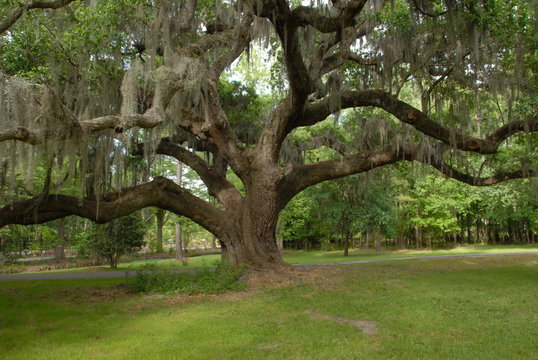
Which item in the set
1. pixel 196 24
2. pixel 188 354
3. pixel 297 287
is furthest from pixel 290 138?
pixel 188 354

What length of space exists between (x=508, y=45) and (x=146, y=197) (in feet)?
32.6

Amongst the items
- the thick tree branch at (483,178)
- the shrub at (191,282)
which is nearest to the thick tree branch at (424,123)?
the thick tree branch at (483,178)

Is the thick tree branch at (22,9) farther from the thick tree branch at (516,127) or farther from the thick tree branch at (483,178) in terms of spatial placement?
the thick tree branch at (516,127)

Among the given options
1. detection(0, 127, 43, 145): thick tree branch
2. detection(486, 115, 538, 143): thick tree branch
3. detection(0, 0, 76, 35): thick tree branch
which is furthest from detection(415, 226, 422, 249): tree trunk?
detection(0, 127, 43, 145): thick tree branch

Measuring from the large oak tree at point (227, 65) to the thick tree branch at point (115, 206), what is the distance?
35 millimetres

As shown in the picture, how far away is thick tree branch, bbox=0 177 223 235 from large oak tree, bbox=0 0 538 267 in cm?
3

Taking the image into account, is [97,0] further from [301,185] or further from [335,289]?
[335,289]

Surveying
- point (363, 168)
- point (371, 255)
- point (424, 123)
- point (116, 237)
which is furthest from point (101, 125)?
point (371, 255)

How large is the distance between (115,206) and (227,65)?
5293mm

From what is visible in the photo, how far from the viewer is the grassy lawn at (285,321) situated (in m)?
5.08

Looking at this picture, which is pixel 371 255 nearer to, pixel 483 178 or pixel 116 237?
pixel 483 178

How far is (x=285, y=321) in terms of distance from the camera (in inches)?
262

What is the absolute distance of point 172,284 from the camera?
32.7 ft

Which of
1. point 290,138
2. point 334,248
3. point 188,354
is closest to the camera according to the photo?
point 188,354
